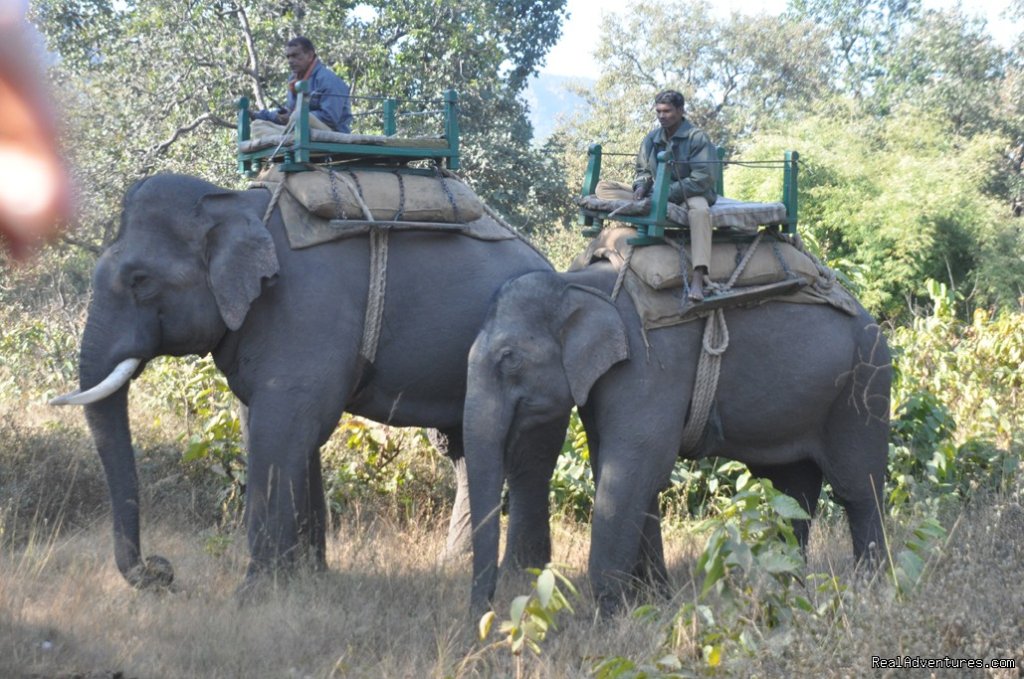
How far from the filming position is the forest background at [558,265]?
5.03m

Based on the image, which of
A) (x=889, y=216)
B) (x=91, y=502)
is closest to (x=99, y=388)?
(x=91, y=502)

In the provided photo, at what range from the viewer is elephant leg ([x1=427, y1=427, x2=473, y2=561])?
24.7 ft

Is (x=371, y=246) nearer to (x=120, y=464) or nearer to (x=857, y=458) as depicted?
(x=120, y=464)

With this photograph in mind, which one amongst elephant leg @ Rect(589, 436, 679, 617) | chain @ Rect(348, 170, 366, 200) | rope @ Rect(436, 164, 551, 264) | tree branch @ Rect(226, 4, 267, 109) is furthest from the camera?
tree branch @ Rect(226, 4, 267, 109)

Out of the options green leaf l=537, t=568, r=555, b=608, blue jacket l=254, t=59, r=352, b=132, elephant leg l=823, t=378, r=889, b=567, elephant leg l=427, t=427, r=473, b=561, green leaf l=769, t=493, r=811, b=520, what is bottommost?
elephant leg l=427, t=427, r=473, b=561

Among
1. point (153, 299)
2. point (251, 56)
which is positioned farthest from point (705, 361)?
point (251, 56)

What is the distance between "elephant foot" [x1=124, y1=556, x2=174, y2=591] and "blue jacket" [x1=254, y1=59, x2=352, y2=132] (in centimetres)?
245

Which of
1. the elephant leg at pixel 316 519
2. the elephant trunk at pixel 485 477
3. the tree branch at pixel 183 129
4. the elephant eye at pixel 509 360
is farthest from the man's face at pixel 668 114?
the tree branch at pixel 183 129

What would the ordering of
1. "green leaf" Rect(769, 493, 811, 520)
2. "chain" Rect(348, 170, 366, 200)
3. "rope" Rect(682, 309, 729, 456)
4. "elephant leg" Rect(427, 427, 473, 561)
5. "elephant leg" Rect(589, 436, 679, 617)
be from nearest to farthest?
1. "green leaf" Rect(769, 493, 811, 520)
2. "elephant leg" Rect(589, 436, 679, 617)
3. "rope" Rect(682, 309, 729, 456)
4. "chain" Rect(348, 170, 366, 200)
5. "elephant leg" Rect(427, 427, 473, 561)

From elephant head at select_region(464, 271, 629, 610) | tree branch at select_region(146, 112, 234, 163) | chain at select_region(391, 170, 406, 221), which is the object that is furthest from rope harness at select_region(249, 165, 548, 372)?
tree branch at select_region(146, 112, 234, 163)

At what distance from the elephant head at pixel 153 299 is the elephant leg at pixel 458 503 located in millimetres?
1519

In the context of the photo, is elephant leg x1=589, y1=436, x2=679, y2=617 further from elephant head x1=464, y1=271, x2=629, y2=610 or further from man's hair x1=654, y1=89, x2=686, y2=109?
man's hair x1=654, y1=89, x2=686, y2=109

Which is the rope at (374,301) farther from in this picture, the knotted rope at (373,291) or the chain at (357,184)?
the chain at (357,184)

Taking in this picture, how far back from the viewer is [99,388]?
639cm
